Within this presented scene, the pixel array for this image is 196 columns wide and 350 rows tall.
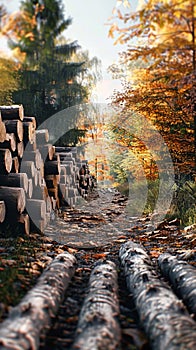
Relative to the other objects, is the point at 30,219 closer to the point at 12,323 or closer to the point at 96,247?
the point at 96,247

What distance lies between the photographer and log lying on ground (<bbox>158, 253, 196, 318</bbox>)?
271cm

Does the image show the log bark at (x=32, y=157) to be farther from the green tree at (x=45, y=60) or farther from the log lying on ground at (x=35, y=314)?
the log lying on ground at (x=35, y=314)

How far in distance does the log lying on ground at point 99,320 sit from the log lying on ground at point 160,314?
0.20 metres

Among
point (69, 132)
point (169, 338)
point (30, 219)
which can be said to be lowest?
point (30, 219)

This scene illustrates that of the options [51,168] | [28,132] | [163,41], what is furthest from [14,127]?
[163,41]

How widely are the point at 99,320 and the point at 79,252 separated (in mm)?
3371

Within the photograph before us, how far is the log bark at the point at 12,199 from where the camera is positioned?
5.59 metres

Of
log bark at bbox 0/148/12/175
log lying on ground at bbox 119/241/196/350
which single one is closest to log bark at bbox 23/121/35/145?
log bark at bbox 0/148/12/175

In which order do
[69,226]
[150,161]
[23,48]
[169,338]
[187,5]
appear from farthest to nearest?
[150,161], [69,226], [23,48], [187,5], [169,338]

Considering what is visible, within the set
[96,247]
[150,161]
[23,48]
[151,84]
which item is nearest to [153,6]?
[151,84]

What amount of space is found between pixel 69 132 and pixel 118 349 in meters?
12.8

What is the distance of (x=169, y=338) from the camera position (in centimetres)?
183

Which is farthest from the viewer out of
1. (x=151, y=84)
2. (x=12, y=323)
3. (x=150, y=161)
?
(x=150, y=161)

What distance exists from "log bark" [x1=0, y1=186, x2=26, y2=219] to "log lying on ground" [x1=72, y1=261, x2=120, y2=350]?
2840 mm
